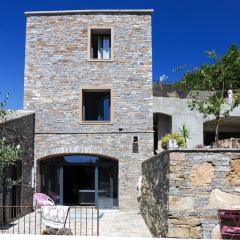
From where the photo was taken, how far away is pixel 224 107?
24.0 meters

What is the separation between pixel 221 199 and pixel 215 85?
15.0 meters

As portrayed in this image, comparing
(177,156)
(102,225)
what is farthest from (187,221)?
(102,225)

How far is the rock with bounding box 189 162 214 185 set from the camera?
8836mm

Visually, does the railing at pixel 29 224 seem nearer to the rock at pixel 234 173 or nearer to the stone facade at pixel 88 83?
the stone facade at pixel 88 83

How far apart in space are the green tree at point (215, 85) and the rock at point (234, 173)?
9679 mm

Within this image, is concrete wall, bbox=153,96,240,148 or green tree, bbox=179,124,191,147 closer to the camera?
green tree, bbox=179,124,191,147

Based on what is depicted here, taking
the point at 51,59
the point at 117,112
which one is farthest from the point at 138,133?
the point at 51,59

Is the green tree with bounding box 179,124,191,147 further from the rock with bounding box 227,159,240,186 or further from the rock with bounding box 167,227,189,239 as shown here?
the rock with bounding box 167,227,189,239

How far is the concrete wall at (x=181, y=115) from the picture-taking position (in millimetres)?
22703

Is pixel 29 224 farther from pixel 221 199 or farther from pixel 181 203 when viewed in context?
pixel 221 199

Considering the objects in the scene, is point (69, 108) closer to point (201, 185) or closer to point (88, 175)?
point (88, 175)

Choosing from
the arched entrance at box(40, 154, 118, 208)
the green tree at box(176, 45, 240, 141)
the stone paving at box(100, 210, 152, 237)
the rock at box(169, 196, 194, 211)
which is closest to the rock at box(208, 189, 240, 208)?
the rock at box(169, 196, 194, 211)

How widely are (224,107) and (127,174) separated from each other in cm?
757

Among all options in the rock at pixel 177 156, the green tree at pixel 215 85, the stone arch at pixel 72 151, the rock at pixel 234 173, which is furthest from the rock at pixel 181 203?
the stone arch at pixel 72 151
